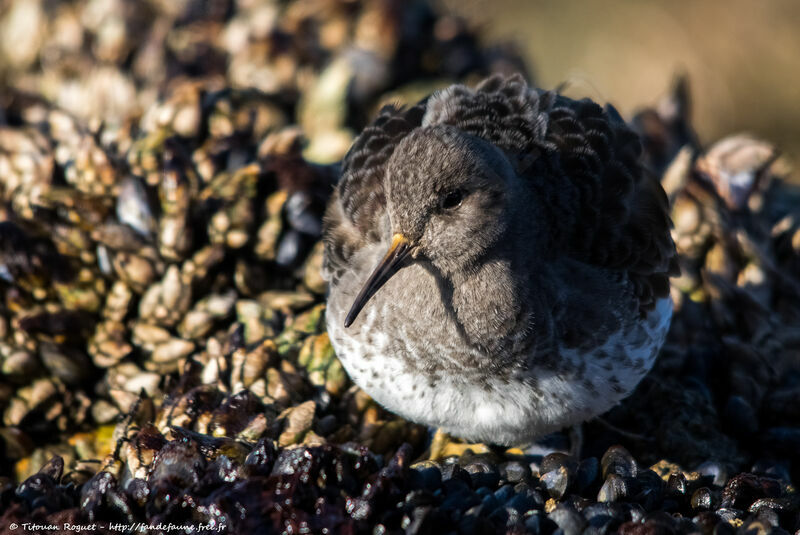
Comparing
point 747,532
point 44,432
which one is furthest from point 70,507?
point 747,532

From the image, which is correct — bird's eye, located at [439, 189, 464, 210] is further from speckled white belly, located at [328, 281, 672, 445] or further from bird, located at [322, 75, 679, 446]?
speckled white belly, located at [328, 281, 672, 445]

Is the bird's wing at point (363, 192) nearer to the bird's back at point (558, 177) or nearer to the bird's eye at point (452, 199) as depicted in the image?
the bird's back at point (558, 177)

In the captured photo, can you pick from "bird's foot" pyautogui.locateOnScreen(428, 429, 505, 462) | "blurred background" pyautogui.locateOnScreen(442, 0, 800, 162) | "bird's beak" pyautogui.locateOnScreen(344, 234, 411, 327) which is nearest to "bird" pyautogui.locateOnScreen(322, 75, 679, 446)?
"bird's beak" pyautogui.locateOnScreen(344, 234, 411, 327)

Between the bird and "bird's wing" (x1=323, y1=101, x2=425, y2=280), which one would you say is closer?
the bird

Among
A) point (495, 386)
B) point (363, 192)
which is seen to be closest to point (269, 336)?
point (363, 192)

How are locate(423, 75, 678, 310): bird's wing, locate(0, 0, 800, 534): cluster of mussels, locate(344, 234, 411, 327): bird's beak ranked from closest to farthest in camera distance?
locate(0, 0, 800, 534): cluster of mussels < locate(344, 234, 411, 327): bird's beak < locate(423, 75, 678, 310): bird's wing

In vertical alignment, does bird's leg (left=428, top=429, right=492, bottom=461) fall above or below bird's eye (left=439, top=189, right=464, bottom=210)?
below
